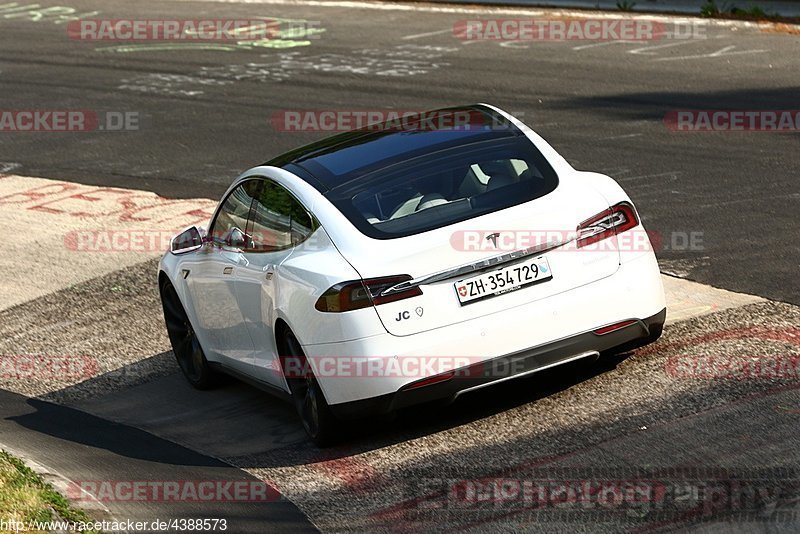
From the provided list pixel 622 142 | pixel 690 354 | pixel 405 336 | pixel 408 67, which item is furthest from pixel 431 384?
pixel 408 67

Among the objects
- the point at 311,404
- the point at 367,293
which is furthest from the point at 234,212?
the point at 367,293

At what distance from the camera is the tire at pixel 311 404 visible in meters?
8.06

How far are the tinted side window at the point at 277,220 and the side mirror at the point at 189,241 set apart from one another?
0.76m

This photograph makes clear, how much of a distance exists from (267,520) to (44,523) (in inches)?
43.8

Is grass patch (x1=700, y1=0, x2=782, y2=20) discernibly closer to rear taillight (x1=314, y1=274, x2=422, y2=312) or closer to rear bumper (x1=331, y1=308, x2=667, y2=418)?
rear bumper (x1=331, y1=308, x2=667, y2=418)

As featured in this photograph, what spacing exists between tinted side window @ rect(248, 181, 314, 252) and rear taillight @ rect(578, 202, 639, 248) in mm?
1571

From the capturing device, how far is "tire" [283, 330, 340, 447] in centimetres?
806

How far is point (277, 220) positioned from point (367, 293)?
1271mm

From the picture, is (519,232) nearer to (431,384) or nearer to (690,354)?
(431,384)

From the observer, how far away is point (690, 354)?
8828 mm

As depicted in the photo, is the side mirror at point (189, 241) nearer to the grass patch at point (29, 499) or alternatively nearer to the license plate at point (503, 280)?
the grass patch at point (29, 499)

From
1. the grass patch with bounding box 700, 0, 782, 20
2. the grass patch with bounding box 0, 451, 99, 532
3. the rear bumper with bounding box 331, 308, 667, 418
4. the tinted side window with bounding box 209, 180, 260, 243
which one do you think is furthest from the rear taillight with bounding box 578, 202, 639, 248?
the grass patch with bounding box 700, 0, 782, 20

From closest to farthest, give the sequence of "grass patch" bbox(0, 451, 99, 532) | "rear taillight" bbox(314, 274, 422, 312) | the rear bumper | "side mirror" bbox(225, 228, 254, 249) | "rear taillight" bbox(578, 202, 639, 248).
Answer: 1. "grass patch" bbox(0, 451, 99, 532)
2. "rear taillight" bbox(314, 274, 422, 312)
3. the rear bumper
4. "rear taillight" bbox(578, 202, 639, 248)
5. "side mirror" bbox(225, 228, 254, 249)

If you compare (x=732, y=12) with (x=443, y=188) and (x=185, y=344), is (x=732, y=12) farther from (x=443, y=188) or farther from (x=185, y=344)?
(x=443, y=188)
